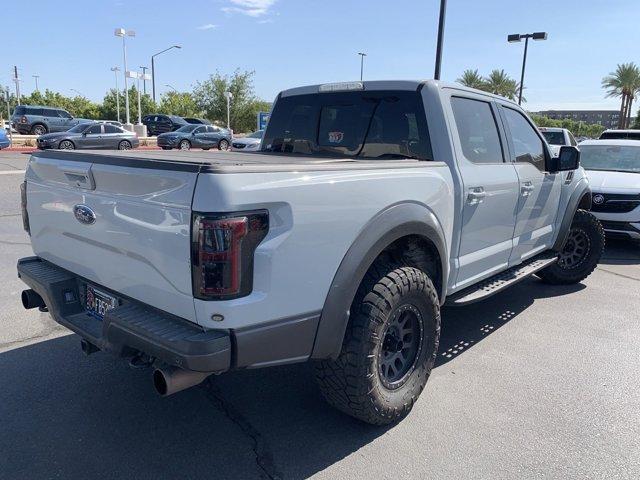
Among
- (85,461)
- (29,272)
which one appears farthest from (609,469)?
(29,272)

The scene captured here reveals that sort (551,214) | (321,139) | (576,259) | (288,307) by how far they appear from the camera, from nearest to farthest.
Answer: (288,307) → (321,139) → (551,214) → (576,259)

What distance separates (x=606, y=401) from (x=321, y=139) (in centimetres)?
272

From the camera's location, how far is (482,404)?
3.27m

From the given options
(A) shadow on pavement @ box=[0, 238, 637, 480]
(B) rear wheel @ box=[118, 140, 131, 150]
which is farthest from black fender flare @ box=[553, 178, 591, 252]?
(B) rear wheel @ box=[118, 140, 131, 150]

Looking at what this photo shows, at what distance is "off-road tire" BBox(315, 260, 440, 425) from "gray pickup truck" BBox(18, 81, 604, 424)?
0.01 metres

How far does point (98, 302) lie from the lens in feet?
9.10

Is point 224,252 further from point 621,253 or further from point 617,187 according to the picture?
point 621,253

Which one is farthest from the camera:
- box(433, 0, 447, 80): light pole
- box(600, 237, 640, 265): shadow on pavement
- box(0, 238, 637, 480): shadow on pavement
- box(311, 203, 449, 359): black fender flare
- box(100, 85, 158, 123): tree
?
box(100, 85, 158, 123): tree

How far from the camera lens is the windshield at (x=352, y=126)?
360cm

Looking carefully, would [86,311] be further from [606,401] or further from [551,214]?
[551,214]

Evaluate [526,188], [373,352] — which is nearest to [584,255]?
[526,188]

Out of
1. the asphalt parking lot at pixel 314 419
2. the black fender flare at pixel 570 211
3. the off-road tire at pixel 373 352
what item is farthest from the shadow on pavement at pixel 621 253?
the off-road tire at pixel 373 352

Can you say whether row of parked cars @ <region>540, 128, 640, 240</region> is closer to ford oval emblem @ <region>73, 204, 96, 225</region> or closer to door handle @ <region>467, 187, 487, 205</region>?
door handle @ <region>467, 187, 487, 205</region>

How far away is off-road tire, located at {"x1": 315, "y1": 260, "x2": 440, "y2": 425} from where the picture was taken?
2658 mm
